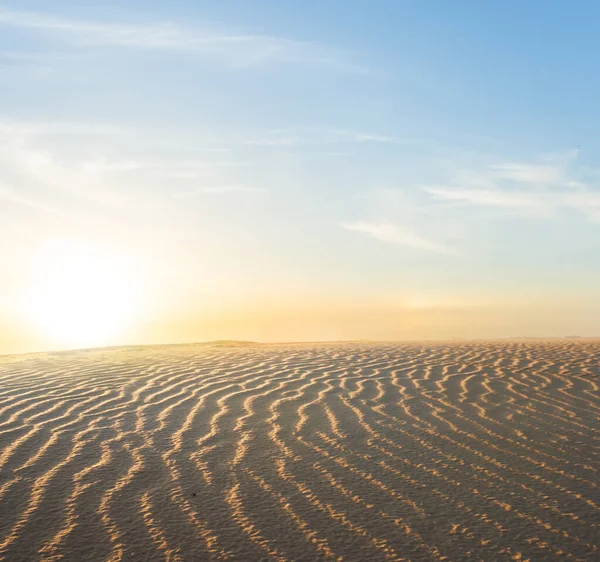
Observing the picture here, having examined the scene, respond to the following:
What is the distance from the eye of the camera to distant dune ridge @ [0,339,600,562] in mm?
3523

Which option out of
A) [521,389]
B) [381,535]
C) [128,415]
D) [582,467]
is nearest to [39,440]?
[128,415]

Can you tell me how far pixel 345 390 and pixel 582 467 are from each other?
446 cm

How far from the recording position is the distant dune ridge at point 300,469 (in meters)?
3.52

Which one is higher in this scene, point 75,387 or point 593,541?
point 75,387

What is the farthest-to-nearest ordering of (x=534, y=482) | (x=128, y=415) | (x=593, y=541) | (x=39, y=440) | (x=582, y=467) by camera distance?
(x=128, y=415) < (x=39, y=440) < (x=582, y=467) < (x=534, y=482) < (x=593, y=541)

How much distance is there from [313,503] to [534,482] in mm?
1828

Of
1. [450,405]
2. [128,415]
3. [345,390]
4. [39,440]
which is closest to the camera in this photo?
[39,440]

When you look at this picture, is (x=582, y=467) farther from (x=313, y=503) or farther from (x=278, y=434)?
(x=278, y=434)

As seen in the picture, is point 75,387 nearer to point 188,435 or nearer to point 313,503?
point 188,435

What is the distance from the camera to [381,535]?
360 cm

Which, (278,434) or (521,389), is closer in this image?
(278,434)

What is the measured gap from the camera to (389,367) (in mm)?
11875

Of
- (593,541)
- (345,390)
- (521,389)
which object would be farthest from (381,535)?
(521,389)

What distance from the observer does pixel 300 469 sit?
4.95m
